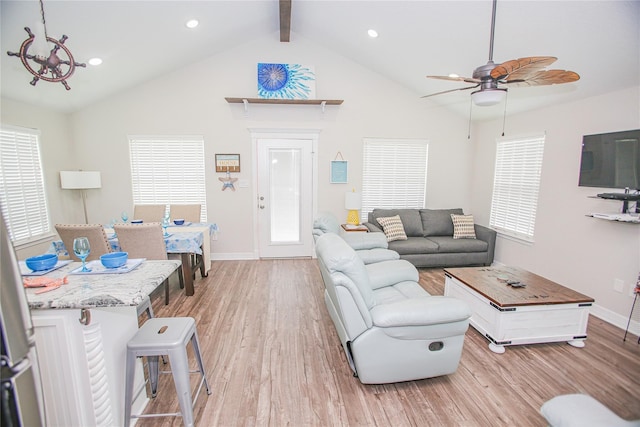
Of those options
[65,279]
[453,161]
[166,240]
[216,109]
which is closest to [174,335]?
[65,279]

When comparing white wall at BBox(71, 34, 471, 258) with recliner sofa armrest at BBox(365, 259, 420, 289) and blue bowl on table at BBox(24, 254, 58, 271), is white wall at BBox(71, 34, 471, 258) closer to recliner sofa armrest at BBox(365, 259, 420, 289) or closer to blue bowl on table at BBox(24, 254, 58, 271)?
recliner sofa armrest at BBox(365, 259, 420, 289)

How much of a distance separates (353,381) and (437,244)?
2.90m

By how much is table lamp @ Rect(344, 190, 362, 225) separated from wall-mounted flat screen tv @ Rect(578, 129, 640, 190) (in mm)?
2729

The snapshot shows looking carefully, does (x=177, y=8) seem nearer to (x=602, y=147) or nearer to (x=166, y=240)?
(x=166, y=240)

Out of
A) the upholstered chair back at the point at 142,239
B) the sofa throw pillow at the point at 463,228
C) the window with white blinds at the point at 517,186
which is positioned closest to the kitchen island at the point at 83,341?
the upholstered chair back at the point at 142,239

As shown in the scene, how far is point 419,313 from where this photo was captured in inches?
78.3

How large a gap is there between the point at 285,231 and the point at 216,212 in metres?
1.19

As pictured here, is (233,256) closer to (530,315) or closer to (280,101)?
(280,101)

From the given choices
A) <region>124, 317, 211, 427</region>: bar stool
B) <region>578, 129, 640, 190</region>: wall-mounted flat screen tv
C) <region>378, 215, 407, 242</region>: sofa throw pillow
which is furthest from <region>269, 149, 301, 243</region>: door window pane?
<region>578, 129, 640, 190</region>: wall-mounted flat screen tv

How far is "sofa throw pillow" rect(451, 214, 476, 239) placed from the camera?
4.84 m

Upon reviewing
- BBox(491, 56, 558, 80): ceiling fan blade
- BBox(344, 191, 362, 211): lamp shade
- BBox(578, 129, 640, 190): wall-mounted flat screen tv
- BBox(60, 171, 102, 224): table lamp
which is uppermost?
BBox(491, 56, 558, 80): ceiling fan blade

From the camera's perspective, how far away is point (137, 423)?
1.87 meters

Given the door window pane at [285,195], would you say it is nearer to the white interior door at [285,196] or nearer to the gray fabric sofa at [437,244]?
the white interior door at [285,196]

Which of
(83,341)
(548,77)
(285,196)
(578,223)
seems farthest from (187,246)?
(578,223)
